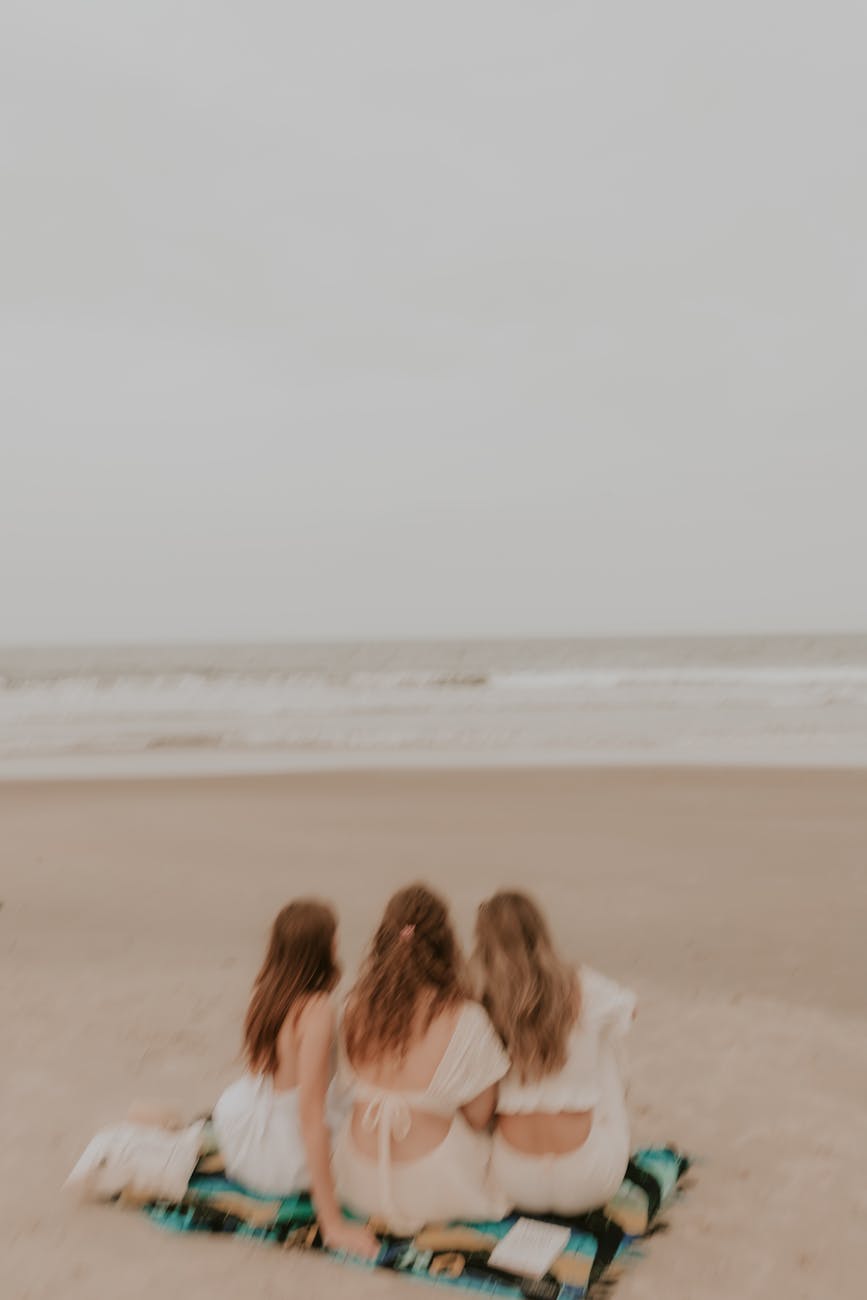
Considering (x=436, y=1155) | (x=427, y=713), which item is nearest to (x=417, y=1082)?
(x=436, y=1155)

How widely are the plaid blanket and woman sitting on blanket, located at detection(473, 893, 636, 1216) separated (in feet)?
0.37

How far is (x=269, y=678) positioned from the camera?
1437 inches

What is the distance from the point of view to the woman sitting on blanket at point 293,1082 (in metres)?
3.06

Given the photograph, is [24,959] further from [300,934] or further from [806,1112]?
[806,1112]

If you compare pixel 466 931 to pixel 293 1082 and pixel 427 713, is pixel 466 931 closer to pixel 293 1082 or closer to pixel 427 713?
pixel 293 1082

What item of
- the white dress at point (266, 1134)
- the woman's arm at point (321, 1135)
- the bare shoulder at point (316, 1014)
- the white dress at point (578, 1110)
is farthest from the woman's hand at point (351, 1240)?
the bare shoulder at point (316, 1014)

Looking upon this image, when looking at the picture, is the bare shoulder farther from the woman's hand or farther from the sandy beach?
the sandy beach

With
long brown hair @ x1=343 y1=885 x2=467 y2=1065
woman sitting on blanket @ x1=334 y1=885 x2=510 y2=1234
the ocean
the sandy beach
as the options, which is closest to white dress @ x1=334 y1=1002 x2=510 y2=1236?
woman sitting on blanket @ x1=334 y1=885 x2=510 y2=1234

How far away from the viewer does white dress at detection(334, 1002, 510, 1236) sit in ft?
9.94

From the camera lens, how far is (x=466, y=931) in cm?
672

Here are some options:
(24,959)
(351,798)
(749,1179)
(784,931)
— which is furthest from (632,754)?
(749,1179)

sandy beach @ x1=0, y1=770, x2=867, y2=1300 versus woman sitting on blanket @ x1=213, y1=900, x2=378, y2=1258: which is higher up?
woman sitting on blanket @ x1=213, y1=900, x2=378, y2=1258

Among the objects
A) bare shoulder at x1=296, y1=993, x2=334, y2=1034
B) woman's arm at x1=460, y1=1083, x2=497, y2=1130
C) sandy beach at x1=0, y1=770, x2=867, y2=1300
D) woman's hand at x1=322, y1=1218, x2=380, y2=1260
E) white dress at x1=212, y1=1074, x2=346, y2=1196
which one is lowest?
sandy beach at x1=0, y1=770, x2=867, y2=1300

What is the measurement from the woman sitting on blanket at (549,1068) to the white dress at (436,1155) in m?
0.07
